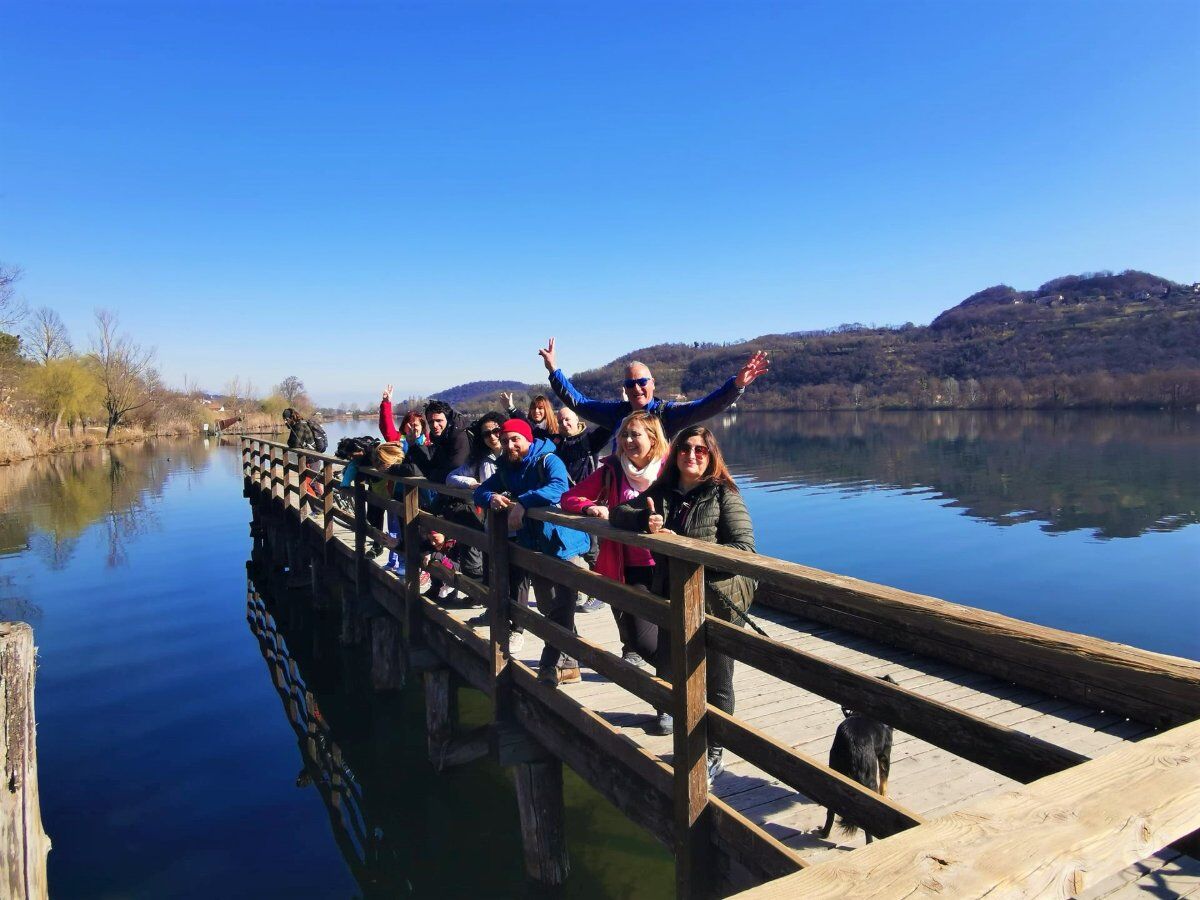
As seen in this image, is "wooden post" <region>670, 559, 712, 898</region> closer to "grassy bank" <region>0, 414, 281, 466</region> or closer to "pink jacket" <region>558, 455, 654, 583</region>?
"pink jacket" <region>558, 455, 654, 583</region>

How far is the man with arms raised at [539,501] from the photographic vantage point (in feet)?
15.5

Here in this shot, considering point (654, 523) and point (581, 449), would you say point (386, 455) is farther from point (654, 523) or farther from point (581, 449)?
point (654, 523)

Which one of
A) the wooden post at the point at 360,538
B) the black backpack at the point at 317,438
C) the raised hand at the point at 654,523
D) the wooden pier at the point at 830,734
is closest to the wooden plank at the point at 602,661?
the wooden pier at the point at 830,734

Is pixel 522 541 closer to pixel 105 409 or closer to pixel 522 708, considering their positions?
pixel 522 708

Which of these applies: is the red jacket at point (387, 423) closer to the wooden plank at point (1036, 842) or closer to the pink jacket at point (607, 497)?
the pink jacket at point (607, 497)

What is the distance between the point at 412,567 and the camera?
7043 mm

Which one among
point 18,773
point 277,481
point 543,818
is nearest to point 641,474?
point 543,818

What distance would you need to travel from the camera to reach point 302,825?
7090 millimetres

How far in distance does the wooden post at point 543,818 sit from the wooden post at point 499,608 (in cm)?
41

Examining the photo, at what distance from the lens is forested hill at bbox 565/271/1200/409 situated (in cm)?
8856

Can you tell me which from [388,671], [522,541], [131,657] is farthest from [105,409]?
[522,541]

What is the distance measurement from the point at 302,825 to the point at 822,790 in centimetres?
622

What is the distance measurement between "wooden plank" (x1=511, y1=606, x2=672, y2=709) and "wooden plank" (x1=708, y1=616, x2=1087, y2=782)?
53 cm

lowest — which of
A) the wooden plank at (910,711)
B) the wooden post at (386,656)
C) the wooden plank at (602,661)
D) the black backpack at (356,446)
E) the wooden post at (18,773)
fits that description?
the wooden post at (386,656)
